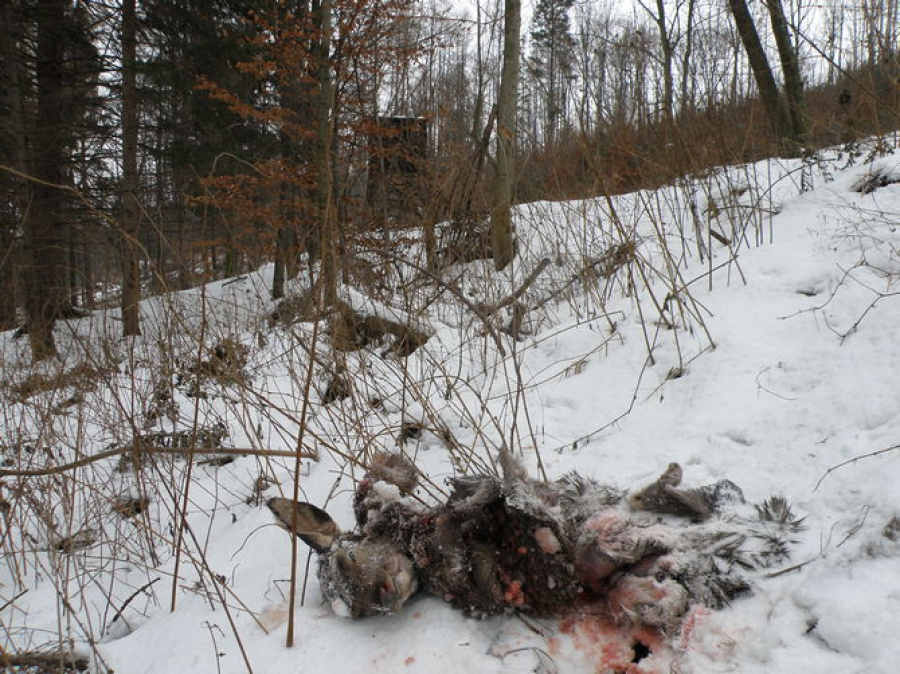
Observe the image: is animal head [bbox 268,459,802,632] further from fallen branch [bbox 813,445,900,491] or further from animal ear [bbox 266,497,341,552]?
fallen branch [bbox 813,445,900,491]

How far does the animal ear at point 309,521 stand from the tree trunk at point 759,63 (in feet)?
17.6

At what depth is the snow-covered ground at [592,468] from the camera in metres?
1.07

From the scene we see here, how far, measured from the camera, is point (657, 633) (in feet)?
3.50

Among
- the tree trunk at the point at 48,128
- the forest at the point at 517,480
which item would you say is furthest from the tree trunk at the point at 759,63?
the tree trunk at the point at 48,128

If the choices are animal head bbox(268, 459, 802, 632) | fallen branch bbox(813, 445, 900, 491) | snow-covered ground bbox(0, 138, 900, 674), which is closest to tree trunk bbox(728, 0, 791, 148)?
snow-covered ground bbox(0, 138, 900, 674)

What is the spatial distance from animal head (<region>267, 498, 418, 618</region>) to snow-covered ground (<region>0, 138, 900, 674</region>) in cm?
7

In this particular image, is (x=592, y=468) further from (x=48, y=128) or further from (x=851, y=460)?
(x=48, y=128)

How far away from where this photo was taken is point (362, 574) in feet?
3.79

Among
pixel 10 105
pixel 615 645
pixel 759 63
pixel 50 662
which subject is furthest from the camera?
pixel 10 105

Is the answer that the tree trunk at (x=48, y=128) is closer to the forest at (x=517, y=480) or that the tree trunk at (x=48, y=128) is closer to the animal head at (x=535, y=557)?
the forest at (x=517, y=480)

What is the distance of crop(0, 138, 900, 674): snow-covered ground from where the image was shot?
107 cm

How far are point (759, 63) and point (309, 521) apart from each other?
19.1 ft

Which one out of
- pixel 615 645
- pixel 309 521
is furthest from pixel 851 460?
pixel 309 521

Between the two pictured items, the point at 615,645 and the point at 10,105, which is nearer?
the point at 615,645
